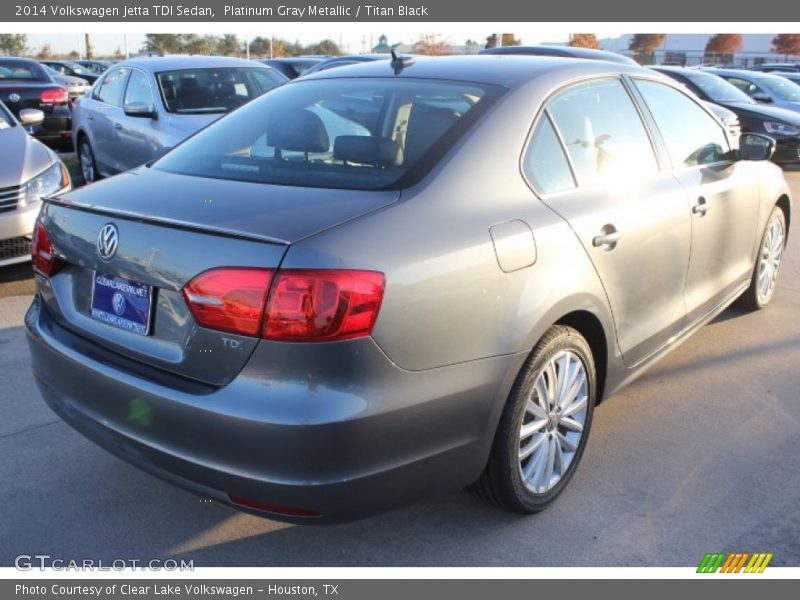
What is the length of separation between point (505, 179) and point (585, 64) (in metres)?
1.06

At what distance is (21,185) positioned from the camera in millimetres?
5785

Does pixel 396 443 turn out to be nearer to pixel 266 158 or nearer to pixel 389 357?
pixel 389 357

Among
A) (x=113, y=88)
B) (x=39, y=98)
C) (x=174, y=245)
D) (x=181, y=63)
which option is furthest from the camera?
(x=39, y=98)

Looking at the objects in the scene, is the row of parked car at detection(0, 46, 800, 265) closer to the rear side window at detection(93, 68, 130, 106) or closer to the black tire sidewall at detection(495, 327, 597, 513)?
the rear side window at detection(93, 68, 130, 106)

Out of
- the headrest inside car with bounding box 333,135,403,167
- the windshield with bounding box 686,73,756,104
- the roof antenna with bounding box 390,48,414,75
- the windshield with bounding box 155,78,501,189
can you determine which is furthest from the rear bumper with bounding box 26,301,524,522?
the windshield with bounding box 686,73,756,104

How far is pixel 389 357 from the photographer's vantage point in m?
2.27

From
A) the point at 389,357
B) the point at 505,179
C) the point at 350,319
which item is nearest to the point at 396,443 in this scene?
the point at 389,357

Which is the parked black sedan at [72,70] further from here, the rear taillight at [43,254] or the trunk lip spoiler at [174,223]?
the trunk lip spoiler at [174,223]

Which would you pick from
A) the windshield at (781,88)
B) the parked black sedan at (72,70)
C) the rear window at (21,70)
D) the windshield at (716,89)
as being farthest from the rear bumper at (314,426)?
the parked black sedan at (72,70)

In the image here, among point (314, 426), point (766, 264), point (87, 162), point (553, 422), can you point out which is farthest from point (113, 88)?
point (314, 426)

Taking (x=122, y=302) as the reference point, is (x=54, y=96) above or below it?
below

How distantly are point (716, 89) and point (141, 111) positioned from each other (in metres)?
9.78

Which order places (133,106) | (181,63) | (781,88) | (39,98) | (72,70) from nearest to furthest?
(133,106)
(181,63)
(39,98)
(781,88)
(72,70)

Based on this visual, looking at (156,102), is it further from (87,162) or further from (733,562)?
(733,562)
